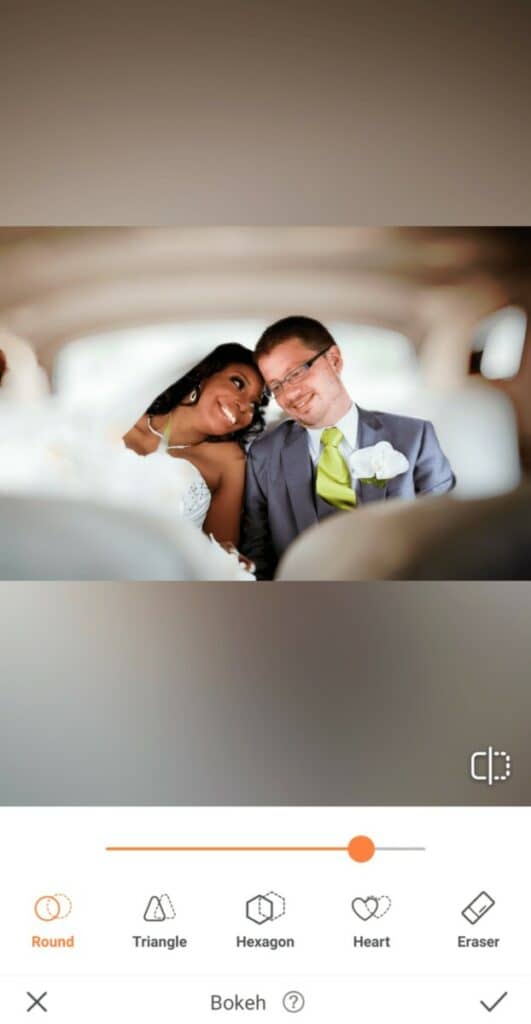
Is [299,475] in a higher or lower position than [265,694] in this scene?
higher

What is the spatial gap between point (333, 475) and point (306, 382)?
0.59ft

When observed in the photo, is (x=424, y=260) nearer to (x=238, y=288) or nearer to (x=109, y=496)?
(x=238, y=288)

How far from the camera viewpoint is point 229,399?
71.2 inches

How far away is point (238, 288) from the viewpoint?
180 cm
